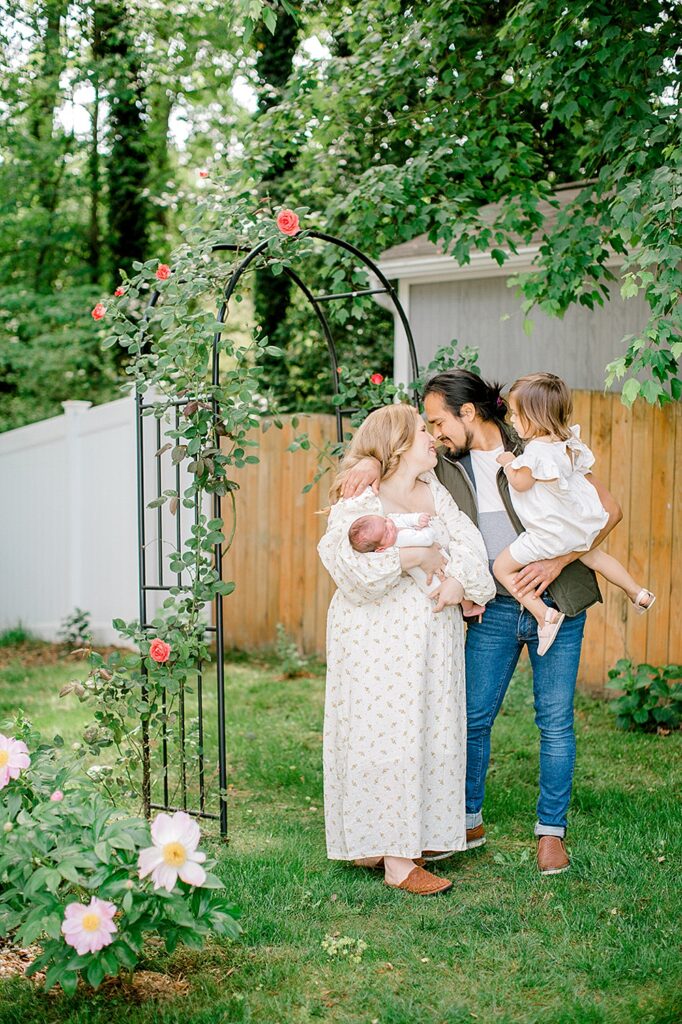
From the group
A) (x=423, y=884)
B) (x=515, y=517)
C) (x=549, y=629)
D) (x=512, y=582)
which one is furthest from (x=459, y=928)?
(x=515, y=517)

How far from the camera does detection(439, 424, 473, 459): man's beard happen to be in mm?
3639

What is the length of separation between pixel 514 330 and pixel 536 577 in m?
4.22

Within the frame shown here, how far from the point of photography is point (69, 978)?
2424mm

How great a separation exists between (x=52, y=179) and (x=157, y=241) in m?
2.04

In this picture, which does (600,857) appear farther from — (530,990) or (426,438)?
(426,438)

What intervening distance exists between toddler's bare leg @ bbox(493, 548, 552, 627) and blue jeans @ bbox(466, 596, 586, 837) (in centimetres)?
10

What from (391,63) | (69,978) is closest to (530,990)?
(69,978)

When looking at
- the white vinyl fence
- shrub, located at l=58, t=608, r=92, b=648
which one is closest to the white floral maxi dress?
the white vinyl fence

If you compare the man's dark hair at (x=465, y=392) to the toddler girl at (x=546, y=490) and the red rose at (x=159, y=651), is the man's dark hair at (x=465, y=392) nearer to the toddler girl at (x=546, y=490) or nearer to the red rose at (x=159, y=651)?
the toddler girl at (x=546, y=490)

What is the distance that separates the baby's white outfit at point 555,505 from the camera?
11.0 feet

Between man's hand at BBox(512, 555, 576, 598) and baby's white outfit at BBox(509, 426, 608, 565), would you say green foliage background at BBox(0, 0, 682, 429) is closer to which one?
baby's white outfit at BBox(509, 426, 608, 565)

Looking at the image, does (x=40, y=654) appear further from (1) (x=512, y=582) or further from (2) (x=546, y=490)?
(2) (x=546, y=490)

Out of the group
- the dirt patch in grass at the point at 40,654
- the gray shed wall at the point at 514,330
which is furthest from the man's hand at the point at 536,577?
the dirt patch in grass at the point at 40,654

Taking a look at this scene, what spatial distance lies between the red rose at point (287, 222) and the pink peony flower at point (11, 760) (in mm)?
2119
